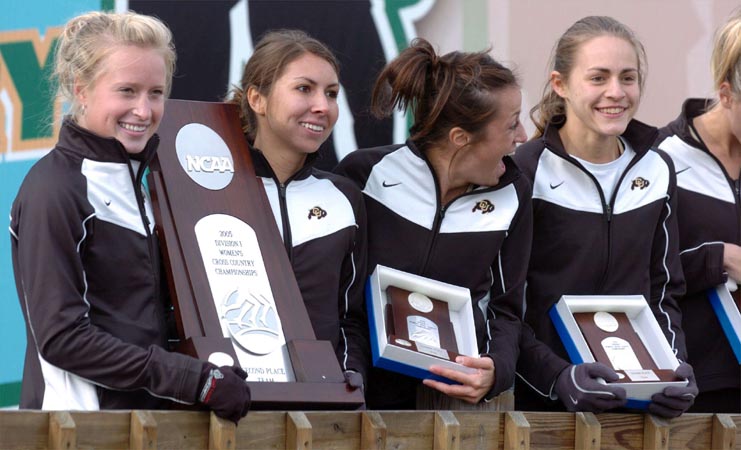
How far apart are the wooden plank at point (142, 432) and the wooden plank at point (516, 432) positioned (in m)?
0.96

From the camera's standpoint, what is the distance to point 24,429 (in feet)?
8.87

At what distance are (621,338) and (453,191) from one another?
0.61 metres

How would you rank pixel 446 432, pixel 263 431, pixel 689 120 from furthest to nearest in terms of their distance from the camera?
pixel 689 120, pixel 446 432, pixel 263 431

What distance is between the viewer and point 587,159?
3.96 meters

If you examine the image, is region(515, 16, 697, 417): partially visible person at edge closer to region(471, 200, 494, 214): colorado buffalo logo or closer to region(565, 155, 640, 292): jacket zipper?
region(565, 155, 640, 292): jacket zipper

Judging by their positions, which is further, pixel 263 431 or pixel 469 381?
pixel 469 381

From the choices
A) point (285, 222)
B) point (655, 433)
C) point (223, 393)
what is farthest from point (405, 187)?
point (223, 393)

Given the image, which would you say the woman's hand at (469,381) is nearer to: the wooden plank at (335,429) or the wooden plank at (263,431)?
the wooden plank at (335,429)

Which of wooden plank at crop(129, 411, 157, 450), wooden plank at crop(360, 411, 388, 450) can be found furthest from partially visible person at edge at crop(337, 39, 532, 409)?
wooden plank at crop(129, 411, 157, 450)

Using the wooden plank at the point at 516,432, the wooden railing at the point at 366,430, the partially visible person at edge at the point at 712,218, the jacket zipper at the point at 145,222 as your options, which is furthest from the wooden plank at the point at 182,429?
the partially visible person at edge at the point at 712,218

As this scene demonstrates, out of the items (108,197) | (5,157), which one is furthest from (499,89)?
(5,157)

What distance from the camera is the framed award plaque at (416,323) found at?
11.0 feet

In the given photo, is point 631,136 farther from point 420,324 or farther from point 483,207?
point 420,324

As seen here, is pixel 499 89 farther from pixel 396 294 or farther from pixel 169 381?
pixel 169 381
